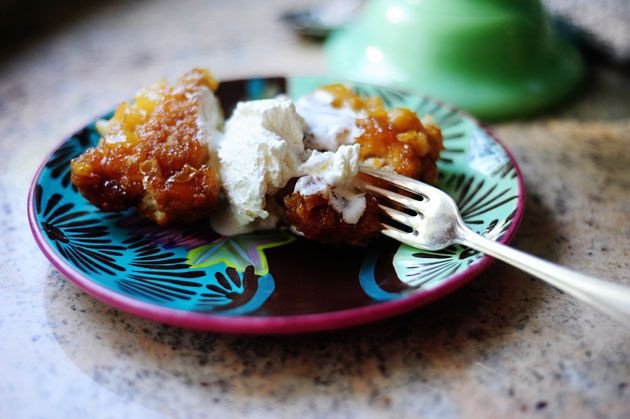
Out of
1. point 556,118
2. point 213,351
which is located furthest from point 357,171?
point 556,118

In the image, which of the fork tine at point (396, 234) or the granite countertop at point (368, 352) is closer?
the granite countertop at point (368, 352)

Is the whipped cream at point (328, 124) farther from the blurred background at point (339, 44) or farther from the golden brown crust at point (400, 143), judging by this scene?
the blurred background at point (339, 44)

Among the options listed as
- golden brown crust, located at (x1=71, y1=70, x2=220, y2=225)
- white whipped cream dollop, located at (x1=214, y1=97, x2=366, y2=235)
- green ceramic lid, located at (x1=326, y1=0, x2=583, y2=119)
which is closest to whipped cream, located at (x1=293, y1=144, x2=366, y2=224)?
white whipped cream dollop, located at (x1=214, y1=97, x2=366, y2=235)

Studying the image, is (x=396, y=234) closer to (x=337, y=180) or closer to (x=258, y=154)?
(x=337, y=180)

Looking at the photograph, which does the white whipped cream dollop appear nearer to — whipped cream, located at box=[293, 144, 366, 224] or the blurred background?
whipped cream, located at box=[293, 144, 366, 224]

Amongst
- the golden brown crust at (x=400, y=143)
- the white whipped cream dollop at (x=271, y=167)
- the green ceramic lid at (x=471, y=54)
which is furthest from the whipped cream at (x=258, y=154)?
the green ceramic lid at (x=471, y=54)

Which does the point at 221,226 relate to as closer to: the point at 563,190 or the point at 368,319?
the point at 368,319
